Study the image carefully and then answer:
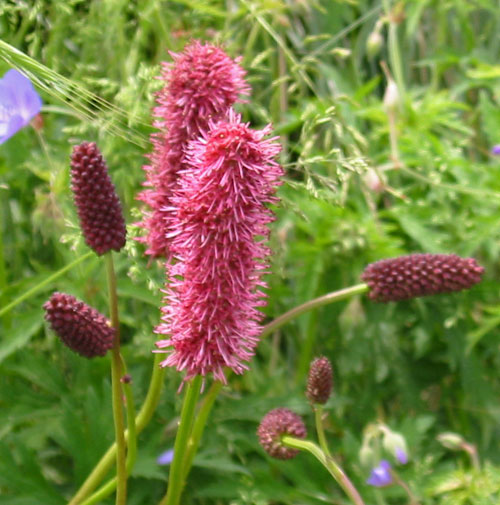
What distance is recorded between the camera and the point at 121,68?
1444 mm

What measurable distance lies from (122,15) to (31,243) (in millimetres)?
Result: 434

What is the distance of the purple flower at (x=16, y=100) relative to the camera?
98 centimetres

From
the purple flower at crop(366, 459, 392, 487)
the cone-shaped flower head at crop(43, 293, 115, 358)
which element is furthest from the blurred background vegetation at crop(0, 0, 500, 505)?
the cone-shaped flower head at crop(43, 293, 115, 358)

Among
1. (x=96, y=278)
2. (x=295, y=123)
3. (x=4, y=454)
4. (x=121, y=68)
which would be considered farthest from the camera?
(x=121, y=68)

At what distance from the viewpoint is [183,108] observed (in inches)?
28.9

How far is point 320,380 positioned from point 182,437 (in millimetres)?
136

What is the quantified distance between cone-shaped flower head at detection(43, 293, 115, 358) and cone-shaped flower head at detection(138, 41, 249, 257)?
10 cm

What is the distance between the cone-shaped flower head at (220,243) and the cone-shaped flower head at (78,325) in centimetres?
5

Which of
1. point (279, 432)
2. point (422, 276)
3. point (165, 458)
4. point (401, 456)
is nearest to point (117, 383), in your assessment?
point (279, 432)

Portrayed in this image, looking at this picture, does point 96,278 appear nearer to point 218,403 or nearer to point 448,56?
point 218,403

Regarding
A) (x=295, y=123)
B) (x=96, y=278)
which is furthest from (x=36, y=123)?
(x=295, y=123)

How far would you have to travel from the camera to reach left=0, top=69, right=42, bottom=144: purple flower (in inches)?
38.7

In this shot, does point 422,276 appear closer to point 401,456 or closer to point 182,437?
point 182,437

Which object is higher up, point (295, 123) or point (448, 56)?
point (448, 56)
